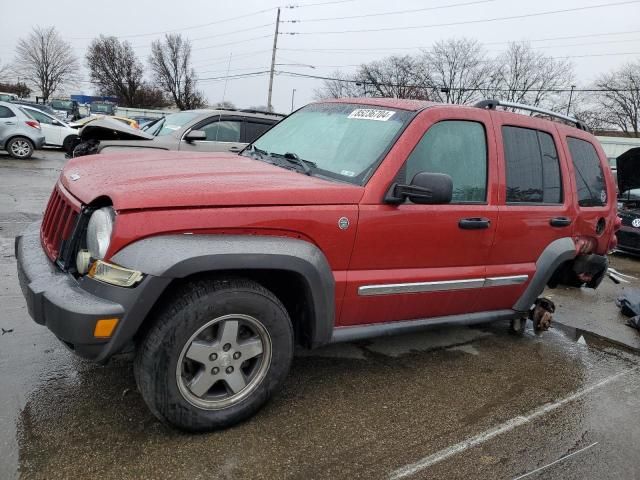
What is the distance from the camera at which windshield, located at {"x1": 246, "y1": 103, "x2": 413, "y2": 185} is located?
124 inches

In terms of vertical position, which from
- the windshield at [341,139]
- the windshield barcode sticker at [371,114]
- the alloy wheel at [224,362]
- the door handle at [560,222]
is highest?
the windshield barcode sticker at [371,114]

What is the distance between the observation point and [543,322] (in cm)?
450

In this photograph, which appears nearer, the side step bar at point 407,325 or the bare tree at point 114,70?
the side step bar at point 407,325

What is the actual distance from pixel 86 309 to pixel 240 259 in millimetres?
715

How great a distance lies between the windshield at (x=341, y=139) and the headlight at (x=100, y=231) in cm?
123

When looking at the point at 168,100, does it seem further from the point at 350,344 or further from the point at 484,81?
the point at 350,344

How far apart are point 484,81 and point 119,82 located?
5353 cm

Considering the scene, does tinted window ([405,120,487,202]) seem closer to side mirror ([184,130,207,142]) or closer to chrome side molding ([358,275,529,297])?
chrome side molding ([358,275,529,297])

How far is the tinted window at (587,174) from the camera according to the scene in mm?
4293

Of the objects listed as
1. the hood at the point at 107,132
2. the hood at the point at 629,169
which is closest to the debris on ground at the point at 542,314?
the hood at the point at 629,169

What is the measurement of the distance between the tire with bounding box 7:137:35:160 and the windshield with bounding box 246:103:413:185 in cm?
1367

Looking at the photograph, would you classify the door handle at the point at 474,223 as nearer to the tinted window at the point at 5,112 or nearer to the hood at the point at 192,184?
the hood at the point at 192,184

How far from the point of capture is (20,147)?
14992 millimetres

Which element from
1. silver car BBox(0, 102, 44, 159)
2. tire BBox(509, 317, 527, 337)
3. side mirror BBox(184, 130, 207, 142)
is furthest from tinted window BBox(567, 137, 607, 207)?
silver car BBox(0, 102, 44, 159)
